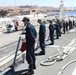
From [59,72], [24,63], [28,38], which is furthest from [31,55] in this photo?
[24,63]

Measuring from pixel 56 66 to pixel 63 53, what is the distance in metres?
2.49

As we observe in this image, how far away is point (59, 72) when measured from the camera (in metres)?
8.48

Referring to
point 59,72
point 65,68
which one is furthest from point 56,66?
point 59,72

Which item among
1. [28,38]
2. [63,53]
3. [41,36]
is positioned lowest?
[63,53]

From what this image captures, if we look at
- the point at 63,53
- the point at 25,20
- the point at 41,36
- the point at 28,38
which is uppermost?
the point at 25,20

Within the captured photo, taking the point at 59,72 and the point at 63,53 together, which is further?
the point at 63,53

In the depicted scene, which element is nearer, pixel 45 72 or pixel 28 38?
pixel 28 38

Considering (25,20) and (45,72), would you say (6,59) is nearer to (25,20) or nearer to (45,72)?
(45,72)

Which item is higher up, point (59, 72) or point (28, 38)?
point (28, 38)

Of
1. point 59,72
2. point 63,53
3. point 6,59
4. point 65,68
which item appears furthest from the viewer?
point 63,53

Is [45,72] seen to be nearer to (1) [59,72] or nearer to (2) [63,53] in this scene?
(1) [59,72]

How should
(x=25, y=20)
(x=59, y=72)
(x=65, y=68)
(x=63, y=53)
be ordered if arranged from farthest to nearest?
1. (x=63, y=53)
2. (x=65, y=68)
3. (x=59, y=72)
4. (x=25, y=20)

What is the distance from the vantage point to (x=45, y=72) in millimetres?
8641

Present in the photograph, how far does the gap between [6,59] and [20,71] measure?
132 cm
